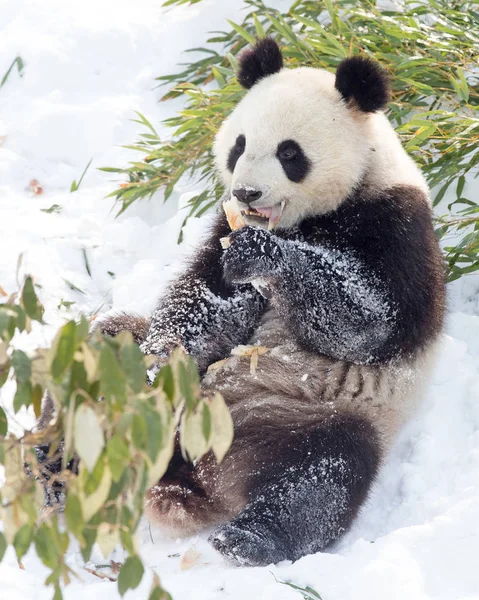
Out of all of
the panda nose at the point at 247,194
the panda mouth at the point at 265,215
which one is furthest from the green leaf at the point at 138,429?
the panda mouth at the point at 265,215

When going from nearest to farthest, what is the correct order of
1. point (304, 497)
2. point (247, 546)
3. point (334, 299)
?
1. point (247, 546)
2. point (304, 497)
3. point (334, 299)

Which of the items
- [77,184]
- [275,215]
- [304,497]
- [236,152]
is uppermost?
[236,152]

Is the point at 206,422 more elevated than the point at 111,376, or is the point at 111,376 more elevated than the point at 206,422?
the point at 111,376

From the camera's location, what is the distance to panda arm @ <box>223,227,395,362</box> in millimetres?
2746

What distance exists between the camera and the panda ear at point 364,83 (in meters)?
3.01

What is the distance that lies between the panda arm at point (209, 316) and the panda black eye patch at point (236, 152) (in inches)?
9.8

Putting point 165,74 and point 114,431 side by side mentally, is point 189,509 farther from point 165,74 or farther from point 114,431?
point 165,74

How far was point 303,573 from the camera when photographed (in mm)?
2145

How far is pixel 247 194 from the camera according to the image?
281cm

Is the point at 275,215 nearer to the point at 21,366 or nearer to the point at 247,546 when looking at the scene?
the point at 247,546

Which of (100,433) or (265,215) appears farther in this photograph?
(265,215)

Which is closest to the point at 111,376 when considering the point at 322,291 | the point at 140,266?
the point at 322,291

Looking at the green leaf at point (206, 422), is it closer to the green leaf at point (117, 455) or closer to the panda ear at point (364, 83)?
the green leaf at point (117, 455)

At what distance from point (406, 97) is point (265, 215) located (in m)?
1.66
